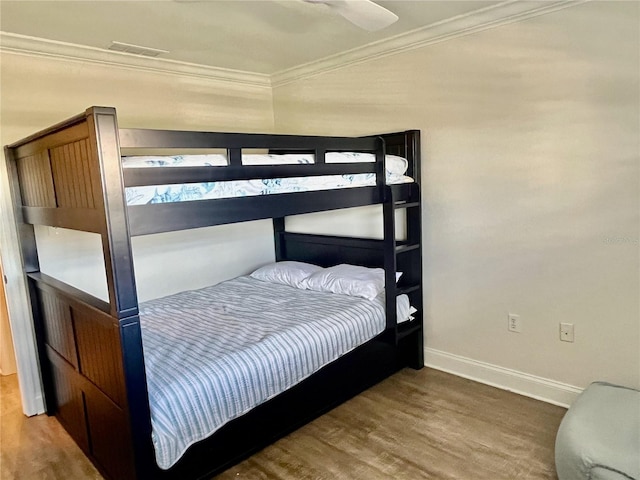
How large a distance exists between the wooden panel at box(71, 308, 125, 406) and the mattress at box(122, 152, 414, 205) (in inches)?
21.3

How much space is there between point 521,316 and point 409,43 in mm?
1900

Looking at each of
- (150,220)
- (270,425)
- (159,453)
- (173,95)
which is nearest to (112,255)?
(150,220)

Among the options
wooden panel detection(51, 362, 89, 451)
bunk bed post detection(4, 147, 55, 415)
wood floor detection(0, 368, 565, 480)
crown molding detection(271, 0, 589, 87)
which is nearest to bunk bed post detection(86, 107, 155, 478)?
wood floor detection(0, 368, 565, 480)

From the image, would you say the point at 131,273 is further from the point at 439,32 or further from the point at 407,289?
the point at 439,32

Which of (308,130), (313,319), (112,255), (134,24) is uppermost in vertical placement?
(134,24)

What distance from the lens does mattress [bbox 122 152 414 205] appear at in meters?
1.71

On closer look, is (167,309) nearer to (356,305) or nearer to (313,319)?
(313,319)

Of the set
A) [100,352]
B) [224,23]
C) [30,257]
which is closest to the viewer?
[100,352]

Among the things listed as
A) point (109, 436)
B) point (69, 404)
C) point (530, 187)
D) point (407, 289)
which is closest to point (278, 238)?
point (407, 289)

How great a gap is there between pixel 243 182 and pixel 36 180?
3.68 feet

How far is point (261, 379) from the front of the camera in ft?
6.81

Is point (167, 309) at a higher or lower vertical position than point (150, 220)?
lower

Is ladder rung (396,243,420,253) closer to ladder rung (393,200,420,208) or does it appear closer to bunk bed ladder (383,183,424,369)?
bunk bed ladder (383,183,424,369)

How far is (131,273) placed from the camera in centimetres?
162
